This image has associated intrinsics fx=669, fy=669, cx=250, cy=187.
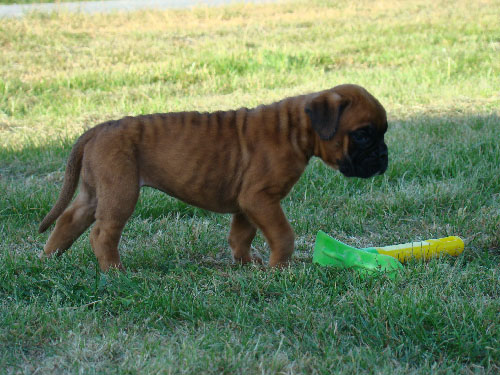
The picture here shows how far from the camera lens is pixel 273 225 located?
13.9 ft

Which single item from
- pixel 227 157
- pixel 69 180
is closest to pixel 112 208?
pixel 69 180

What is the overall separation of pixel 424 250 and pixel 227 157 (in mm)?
1457

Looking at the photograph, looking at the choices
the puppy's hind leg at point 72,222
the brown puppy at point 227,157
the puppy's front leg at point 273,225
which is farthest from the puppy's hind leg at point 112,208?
the puppy's front leg at point 273,225

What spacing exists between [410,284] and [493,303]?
1.60 feet

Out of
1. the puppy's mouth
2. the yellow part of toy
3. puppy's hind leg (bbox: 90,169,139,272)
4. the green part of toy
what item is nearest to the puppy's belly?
puppy's hind leg (bbox: 90,169,139,272)

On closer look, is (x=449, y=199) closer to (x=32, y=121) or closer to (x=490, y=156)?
(x=490, y=156)

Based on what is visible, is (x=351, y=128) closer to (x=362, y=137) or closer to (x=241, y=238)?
(x=362, y=137)

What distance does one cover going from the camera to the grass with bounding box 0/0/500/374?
129 inches

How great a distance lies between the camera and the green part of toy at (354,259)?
163 inches

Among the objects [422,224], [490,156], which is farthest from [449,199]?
[490,156]

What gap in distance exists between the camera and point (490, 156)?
648 cm

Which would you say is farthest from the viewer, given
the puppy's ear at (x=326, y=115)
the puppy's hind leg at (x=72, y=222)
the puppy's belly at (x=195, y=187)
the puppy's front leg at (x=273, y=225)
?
the puppy's hind leg at (x=72, y=222)

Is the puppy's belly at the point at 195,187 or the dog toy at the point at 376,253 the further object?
the puppy's belly at the point at 195,187

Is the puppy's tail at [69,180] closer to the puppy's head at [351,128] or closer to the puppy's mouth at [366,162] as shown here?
the puppy's head at [351,128]
